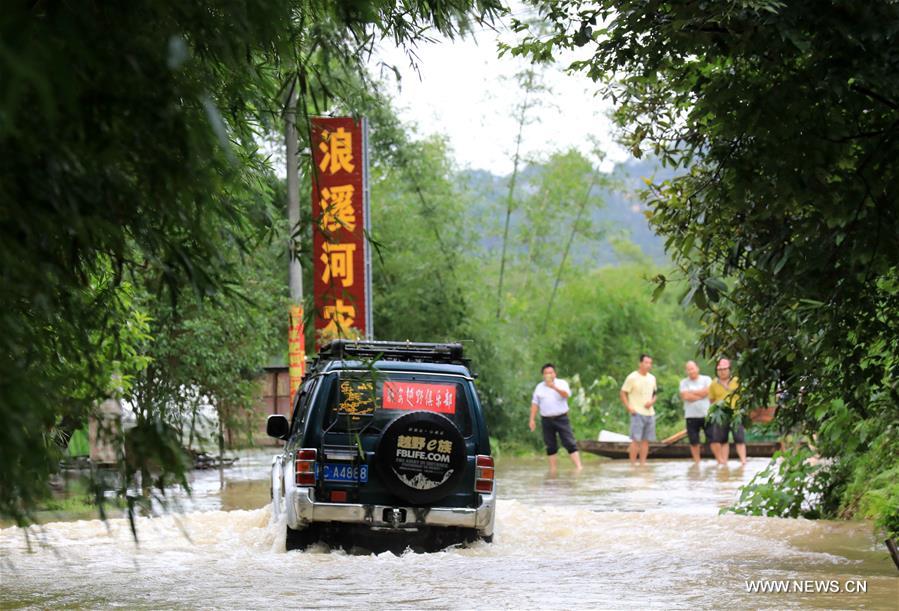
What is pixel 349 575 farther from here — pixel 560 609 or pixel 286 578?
pixel 560 609

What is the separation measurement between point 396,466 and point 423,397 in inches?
27.4

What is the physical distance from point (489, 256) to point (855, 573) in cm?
2180

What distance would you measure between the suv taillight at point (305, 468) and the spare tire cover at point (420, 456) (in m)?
0.53

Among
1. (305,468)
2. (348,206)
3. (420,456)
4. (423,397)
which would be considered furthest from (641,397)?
(305,468)

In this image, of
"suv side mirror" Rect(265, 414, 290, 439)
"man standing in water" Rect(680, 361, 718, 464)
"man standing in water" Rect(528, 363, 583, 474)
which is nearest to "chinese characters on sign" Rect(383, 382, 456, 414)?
"suv side mirror" Rect(265, 414, 290, 439)

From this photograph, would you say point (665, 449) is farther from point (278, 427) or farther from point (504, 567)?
point (504, 567)

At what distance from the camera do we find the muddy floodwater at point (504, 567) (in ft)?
28.7

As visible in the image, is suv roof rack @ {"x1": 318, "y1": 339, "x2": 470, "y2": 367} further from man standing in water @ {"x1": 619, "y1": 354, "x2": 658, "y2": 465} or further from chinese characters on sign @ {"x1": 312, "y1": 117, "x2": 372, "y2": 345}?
man standing in water @ {"x1": 619, "y1": 354, "x2": 658, "y2": 465}

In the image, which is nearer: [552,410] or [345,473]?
[345,473]

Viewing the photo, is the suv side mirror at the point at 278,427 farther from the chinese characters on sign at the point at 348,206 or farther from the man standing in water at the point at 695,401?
the man standing in water at the point at 695,401

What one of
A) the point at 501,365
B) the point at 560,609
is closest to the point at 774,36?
the point at 560,609

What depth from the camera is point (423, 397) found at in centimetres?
1049

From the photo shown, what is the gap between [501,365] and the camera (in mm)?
29750

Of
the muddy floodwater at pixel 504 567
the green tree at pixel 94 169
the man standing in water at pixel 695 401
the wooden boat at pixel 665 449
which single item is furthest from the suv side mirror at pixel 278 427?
the wooden boat at pixel 665 449
